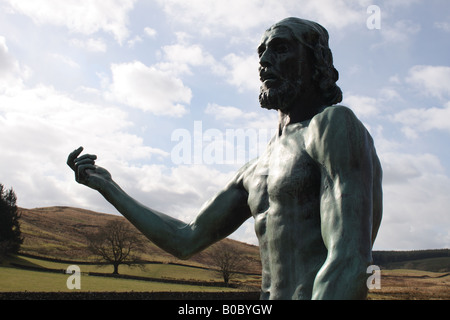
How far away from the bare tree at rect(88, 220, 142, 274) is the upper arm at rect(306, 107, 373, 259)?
76633 millimetres

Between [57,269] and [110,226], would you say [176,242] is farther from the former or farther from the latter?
A: [110,226]

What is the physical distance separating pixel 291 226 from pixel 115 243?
80.0 meters

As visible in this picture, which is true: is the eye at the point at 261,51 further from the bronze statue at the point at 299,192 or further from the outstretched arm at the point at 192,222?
the outstretched arm at the point at 192,222

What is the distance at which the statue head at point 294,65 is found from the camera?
11.3 feet

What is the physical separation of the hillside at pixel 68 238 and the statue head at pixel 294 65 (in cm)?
8057

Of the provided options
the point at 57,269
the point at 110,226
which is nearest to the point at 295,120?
the point at 57,269

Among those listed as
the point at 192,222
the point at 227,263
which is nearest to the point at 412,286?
the point at 227,263

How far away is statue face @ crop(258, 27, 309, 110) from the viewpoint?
135 inches

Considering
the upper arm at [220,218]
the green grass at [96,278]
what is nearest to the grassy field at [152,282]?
the green grass at [96,278]

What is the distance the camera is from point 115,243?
79562 millimetres

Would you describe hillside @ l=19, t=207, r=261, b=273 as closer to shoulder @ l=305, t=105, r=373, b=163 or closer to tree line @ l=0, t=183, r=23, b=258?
tree line @ l=0, t=183, r=23, b=258

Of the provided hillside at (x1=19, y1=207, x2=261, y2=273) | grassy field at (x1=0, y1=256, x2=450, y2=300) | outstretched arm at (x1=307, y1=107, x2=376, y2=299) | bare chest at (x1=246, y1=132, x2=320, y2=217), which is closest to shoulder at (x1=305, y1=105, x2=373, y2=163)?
outstretched arm at (x1=307, y1=107, x2=376, y2=299)

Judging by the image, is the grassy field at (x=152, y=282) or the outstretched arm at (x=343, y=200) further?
the grassy field at (x=152, y=282)

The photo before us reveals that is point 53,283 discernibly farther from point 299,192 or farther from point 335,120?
point 335,120
